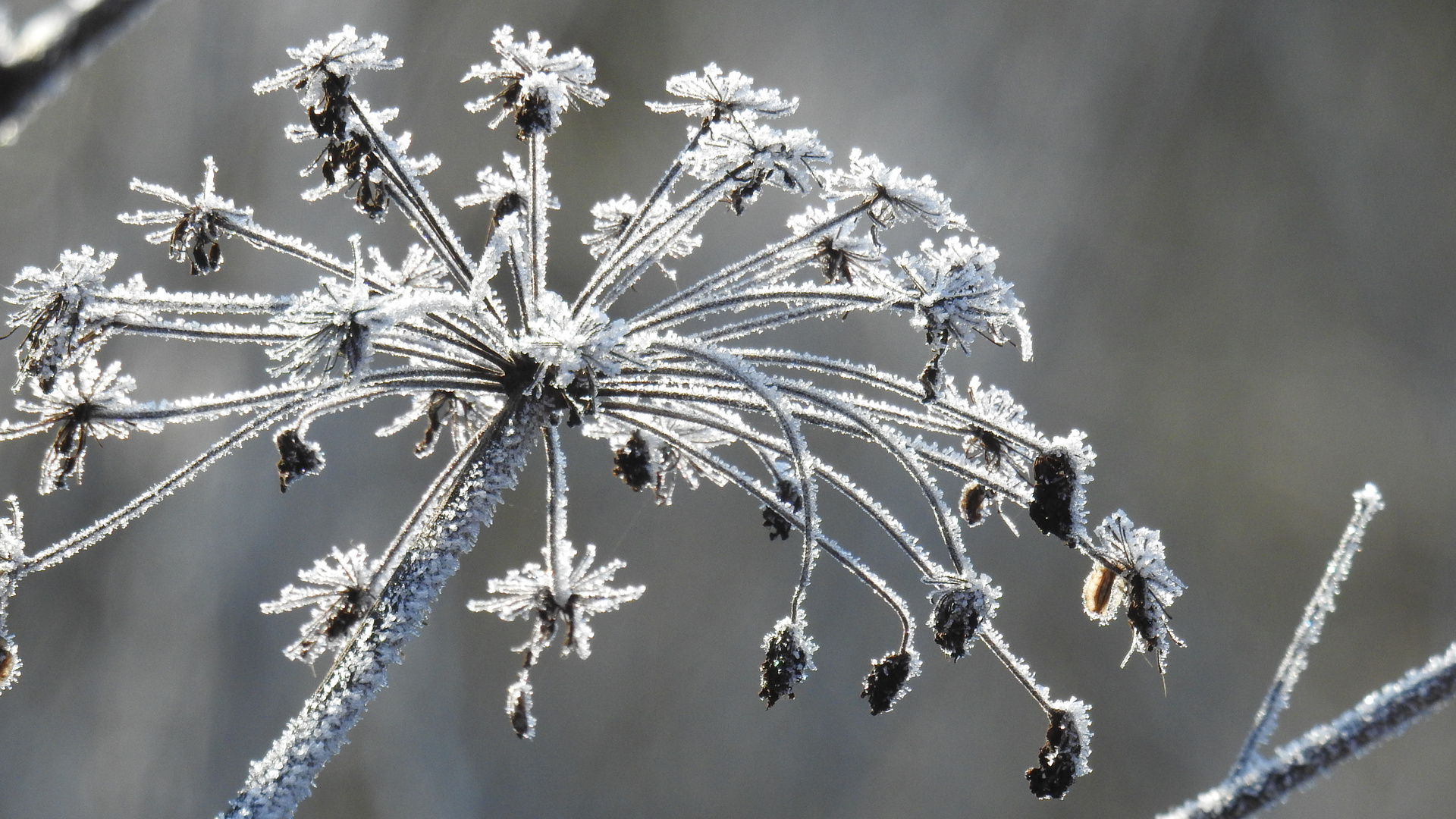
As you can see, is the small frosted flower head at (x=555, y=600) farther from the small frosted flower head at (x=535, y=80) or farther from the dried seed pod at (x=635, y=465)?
the small frosted flower head at (x=535, y=80)

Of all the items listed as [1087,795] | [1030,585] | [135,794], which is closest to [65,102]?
[135,794]

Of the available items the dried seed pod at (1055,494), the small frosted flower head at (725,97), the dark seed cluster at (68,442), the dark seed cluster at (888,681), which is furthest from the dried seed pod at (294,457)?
the dried seed pod at (1055,494)

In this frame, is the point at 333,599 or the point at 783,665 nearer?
the point at 783,665

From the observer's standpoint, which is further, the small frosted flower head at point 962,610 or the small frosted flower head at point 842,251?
the small frosted flower head at point 842,251

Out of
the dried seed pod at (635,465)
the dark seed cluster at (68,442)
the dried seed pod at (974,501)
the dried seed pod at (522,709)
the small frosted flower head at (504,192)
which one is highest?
the small frosted flower head at (504,192)

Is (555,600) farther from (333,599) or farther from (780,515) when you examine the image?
(780,515)

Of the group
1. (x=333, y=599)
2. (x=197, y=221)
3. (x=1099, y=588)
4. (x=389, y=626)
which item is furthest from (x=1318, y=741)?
(x=197, y=221)

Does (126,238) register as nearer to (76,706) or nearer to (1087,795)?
(76,706)
